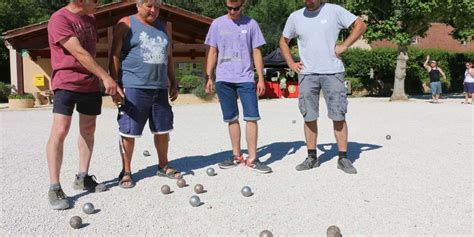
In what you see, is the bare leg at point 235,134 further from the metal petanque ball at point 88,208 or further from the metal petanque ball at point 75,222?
the metal petanque ball at point 75,222

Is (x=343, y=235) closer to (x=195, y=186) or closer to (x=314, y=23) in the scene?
(x=195, y=186)

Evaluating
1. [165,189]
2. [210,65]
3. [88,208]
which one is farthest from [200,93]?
[88,208]

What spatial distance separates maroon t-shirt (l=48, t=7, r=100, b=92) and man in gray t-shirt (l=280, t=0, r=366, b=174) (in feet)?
7.27

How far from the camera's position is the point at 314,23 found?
509cm

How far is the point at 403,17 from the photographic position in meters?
18.2

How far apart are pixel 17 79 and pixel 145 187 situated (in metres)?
17.4

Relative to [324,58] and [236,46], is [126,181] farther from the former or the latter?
[324,58]

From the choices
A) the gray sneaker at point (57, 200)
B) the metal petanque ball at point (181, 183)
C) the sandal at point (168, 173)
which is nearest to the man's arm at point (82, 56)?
the gray sneaker at point (57, 200)

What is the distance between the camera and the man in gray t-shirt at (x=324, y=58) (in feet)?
16.6

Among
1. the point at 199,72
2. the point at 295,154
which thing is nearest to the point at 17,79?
the point at 199,72

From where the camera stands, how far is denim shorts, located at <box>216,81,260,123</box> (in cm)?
522

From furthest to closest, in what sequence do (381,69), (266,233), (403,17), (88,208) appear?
(381,69) < (403,17) < (88,208) < (266,233)

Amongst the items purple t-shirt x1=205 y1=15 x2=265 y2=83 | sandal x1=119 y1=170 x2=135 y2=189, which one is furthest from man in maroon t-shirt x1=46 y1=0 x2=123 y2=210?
purple t-shirt x1=205 y1=15 x2=265 y2=83

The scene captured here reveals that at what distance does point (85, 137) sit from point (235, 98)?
173 centimetres
